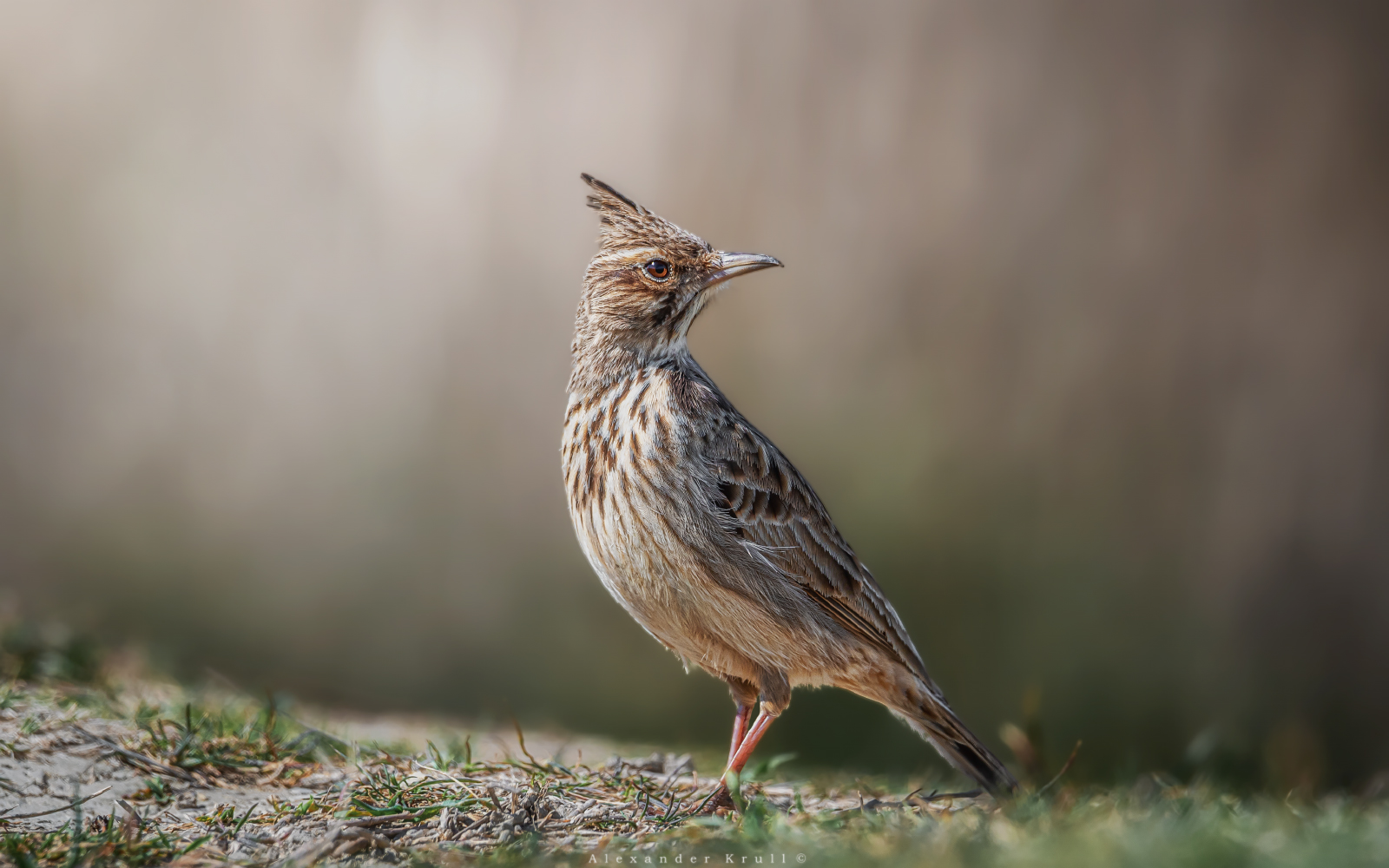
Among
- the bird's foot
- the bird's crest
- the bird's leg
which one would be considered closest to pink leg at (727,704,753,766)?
the bird's leg

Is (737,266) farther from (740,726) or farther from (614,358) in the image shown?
(740,726)

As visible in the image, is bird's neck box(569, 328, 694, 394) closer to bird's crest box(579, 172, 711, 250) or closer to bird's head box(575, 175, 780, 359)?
bird's head box(575, 175, 780, 359)

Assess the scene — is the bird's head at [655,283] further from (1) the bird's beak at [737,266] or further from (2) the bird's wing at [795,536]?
(2) the bird's wing at [795,536]

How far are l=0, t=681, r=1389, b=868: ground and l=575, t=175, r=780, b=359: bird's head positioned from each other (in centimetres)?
187

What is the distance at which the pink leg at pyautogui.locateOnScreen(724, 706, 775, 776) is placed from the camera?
3.81m

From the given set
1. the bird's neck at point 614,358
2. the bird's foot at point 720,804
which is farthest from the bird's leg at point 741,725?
the bird's neck at point 614,358

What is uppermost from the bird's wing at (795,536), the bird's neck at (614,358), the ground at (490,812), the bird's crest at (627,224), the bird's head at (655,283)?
the bird's crest at (627,224)

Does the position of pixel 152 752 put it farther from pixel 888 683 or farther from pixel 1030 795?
pixel 1030 795

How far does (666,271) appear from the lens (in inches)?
170

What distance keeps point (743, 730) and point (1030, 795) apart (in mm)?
1359

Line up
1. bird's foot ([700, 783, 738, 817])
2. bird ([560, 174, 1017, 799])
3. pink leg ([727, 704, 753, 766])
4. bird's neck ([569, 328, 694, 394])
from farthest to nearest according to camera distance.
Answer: bird's neck ([569, 328, 694, 394])
pink leg ([727, 704, 753, 766])
bird ([560, 174, 1017, 799])
bird's foot ([700, 783, 738, 817])

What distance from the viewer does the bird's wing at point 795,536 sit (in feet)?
12.9

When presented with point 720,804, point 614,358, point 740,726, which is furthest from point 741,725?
point 614,358

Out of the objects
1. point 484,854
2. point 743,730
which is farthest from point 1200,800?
point 484,854
